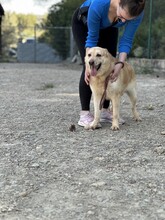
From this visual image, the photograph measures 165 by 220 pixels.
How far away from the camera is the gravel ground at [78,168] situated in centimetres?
257

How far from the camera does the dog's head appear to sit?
4309 millimetres

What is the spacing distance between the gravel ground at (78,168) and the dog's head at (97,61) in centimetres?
65

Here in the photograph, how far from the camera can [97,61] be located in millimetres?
4320

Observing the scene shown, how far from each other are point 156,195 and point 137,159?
29.9 inches

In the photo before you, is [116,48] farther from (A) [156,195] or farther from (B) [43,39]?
(B) [43,39]

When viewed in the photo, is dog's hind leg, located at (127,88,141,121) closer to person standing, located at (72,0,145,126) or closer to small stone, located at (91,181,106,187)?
person standing, located at (72,0,145,126)

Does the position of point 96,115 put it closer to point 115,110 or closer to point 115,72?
point 115,110

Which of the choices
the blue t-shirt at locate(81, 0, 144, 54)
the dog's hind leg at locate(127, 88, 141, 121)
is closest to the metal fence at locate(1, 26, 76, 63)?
the dog's hind leg at locate(127, 88, 141, 121)

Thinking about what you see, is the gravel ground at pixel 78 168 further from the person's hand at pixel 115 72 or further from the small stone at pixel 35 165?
the person's hand at pixel 115 72

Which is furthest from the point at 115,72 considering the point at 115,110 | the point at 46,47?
the point at 46,47

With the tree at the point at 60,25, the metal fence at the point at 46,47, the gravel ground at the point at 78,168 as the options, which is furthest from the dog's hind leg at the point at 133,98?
the tree at the point at 60,25

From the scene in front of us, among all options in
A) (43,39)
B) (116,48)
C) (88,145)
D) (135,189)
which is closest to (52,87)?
(116,48)

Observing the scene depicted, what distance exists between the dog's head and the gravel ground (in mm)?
650

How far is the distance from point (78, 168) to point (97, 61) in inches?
55.4
